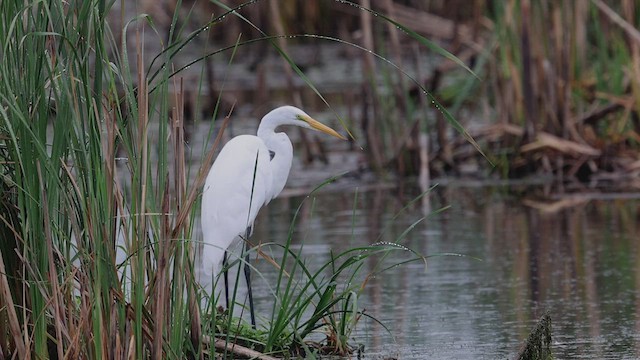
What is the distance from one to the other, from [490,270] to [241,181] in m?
1.66

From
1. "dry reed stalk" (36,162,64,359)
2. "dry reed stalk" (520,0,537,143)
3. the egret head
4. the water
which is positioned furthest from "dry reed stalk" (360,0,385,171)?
"dry reed stalk" (36,162,64,359)

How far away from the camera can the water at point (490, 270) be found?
17.3 feet

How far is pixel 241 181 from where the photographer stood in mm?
6156

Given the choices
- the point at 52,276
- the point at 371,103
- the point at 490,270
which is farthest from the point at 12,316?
the point at 371,103

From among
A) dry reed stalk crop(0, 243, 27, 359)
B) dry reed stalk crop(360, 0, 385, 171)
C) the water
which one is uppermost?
dry reed stalk crop(360, 0, 385, 171)

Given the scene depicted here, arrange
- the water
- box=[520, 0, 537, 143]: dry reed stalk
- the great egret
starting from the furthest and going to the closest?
box=[520, 0, 537, 143]: dry reed stalk → the great egret → the water

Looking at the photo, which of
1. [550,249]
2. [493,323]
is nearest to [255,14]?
[550,249]

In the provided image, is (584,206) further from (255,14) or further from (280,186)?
(255,14)

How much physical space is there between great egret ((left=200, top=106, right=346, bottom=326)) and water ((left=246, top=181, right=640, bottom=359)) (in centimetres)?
32

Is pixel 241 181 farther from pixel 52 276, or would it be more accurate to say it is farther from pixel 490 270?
pixel 52 276

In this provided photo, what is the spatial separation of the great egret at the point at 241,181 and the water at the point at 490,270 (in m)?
0.32

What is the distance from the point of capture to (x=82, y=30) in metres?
3.73

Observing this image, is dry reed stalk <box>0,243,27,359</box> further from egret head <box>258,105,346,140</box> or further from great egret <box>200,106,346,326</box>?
egret head <box>258,105,346,140</box>

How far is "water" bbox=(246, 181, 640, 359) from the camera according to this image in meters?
5.29
